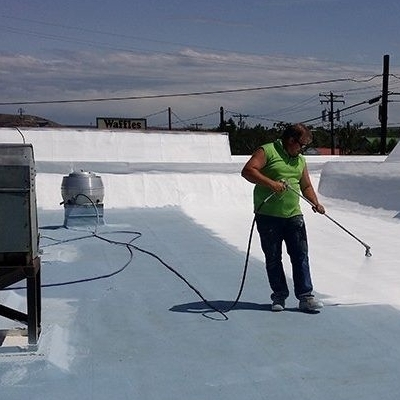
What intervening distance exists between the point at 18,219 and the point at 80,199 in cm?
681

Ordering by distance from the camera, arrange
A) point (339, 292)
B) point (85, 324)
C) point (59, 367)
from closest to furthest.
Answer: point (59, 367) < point (85, 324) < point (339, 292)

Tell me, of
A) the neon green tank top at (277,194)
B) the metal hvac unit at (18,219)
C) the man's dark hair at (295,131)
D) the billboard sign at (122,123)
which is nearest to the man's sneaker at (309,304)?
the neon green tank top at (277,194)

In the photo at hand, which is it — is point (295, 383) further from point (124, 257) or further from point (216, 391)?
point (124, 257)

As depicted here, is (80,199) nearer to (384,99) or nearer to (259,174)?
(259,174)

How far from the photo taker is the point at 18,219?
417cm

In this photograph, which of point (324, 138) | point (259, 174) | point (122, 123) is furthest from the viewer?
point (324, 138)

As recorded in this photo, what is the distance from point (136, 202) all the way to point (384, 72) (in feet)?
87.9

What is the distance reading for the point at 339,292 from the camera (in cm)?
619

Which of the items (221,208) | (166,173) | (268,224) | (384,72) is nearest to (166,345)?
(268,224)

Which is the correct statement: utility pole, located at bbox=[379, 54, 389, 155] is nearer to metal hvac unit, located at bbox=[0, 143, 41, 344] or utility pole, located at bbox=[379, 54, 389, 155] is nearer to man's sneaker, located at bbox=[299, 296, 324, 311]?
man's sneaker, located at bbox=[299, 296, 324, 311]

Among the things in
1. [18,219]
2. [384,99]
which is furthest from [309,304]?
[384,99]

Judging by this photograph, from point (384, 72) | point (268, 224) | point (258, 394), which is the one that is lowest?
point (258, 394)

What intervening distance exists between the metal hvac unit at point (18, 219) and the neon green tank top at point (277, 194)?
1.74 metres

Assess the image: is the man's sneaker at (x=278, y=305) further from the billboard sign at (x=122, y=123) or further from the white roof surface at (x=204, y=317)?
the billboard sign at (x=122, y=123)
